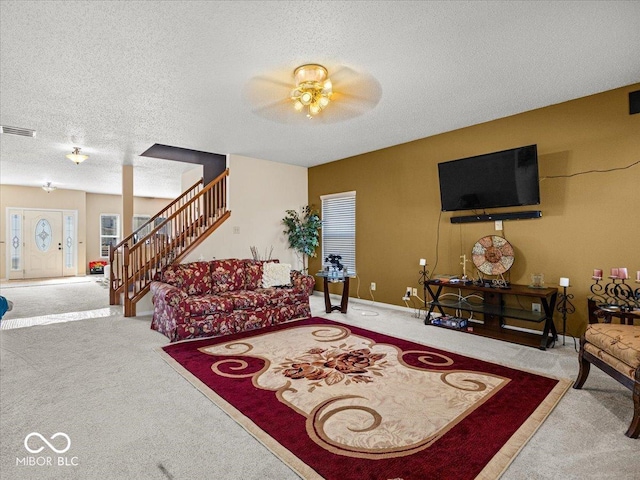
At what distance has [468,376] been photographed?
284 centimetres

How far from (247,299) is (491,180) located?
348 cm

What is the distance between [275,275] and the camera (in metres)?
5.10

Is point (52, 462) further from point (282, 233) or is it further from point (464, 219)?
point (282, 233)

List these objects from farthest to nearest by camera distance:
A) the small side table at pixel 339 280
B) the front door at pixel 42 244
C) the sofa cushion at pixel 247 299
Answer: the front door at pixel 42 244, the small side table at pixel 339 280, the sofa cushion at pixel 247 299

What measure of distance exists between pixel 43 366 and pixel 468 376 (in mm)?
3870

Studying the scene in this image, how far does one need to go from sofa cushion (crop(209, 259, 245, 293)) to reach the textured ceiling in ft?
6.36

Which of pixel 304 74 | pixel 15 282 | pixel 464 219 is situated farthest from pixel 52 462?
pixel 15 282

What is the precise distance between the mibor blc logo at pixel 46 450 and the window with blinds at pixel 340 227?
484 cm

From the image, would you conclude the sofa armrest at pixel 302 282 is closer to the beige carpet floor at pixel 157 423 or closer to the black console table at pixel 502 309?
the black console table at pixel 502 309

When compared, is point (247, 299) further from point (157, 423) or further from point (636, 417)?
point (636, 417)

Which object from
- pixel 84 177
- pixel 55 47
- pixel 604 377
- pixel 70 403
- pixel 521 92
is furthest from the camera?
pixel 84 177

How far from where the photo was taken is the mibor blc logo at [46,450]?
1.77m

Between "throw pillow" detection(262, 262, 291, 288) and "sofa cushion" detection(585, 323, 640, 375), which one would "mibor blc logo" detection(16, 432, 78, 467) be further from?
"sofa cushion" detection(585, 323, 640, 375)

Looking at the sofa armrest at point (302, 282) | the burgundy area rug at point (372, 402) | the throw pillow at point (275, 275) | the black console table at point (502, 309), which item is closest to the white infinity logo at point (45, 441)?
the burgundy area rug at point (372, 402)
